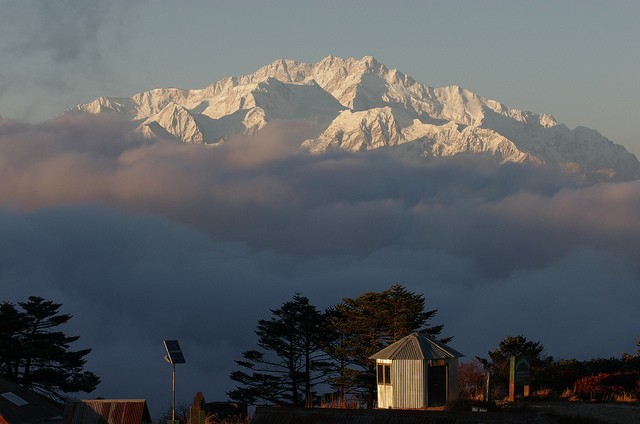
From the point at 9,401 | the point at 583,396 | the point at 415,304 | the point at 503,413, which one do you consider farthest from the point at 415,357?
the point at 415,304

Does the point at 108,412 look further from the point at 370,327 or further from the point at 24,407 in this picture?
the point at 370,327

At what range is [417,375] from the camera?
195 feet

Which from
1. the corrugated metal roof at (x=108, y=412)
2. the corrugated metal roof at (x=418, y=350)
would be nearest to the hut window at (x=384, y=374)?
the corrugated metal roof at (x=418, y=350)

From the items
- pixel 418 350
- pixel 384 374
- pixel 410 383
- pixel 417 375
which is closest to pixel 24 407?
pixel 384 374

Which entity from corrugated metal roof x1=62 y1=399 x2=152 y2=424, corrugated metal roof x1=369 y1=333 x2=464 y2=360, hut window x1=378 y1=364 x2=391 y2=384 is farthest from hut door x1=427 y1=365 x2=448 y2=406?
corrugated metal roof x1=62 y1=399 x2=152 y2=424

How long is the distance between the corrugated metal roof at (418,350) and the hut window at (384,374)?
1.83ft

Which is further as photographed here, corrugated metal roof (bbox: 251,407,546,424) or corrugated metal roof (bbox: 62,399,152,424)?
corrugated metal roof (bbox: 62,399,152,424)

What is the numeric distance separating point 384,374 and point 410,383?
6.23 ft

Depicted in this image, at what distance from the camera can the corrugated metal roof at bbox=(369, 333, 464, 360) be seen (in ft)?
196

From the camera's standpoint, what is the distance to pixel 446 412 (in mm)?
46562

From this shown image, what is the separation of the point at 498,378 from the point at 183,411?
20946 mm

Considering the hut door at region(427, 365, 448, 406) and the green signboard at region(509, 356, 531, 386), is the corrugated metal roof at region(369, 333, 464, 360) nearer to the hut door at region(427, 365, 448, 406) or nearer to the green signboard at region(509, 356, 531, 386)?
the hut door at region(427, 365, 448, 406)

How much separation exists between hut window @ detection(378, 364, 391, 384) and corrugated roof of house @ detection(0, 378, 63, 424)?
64.2 feet

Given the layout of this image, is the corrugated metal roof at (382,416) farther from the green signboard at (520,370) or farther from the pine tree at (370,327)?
the pine tree at (370,327)
